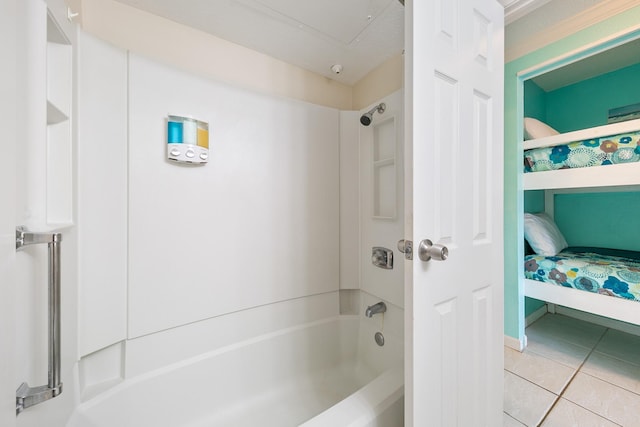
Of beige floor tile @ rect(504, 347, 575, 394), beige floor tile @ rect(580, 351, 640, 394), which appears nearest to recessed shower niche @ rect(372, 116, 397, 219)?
beige floor tile @ rect(504, 347, 575, 394)

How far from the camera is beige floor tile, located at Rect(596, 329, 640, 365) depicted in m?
1.51

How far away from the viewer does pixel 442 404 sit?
0.80m

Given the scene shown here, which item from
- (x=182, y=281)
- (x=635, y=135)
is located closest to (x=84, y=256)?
(x=182, y=281)

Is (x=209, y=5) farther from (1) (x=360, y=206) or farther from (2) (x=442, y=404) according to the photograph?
(2) (x=442, y=404)

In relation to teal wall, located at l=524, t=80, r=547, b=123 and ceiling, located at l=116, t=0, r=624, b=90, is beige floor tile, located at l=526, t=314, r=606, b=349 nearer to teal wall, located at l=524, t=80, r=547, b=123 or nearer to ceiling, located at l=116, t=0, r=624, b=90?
teal wall, located at l=524, t=80, r=547, b=123

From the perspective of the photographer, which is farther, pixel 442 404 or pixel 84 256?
pixel 84 256

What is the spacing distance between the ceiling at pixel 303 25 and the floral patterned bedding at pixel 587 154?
123 cm

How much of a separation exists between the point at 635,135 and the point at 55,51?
8.80 ft

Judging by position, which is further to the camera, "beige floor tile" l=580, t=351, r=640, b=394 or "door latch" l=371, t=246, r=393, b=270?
"door latch" l=371, t=246, r=393, b=270

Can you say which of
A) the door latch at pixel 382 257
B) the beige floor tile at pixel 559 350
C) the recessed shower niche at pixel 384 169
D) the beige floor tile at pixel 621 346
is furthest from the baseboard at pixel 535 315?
the recessed shower niche at pixel 384 169

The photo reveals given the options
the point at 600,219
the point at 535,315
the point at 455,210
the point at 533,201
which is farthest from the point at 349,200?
the point at 600,219

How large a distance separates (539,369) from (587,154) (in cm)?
136

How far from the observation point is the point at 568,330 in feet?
6.20

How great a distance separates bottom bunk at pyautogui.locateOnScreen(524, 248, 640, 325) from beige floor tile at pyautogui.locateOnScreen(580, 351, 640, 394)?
1.17 feet
